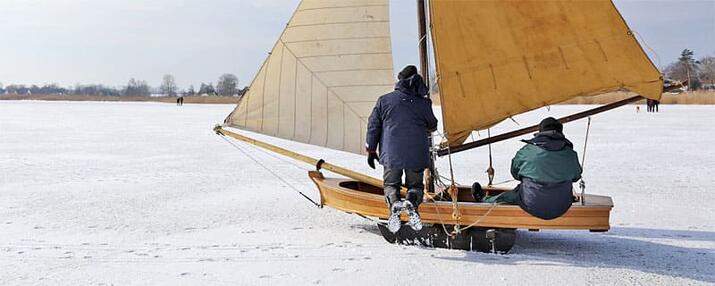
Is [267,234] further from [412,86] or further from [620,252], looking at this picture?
[620,252]

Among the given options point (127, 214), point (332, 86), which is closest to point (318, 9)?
point (332, 86)

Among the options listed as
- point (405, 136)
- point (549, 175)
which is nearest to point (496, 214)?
point (549, 175)

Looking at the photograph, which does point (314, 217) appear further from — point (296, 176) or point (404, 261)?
point (296, 176)

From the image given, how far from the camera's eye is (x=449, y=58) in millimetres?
5039

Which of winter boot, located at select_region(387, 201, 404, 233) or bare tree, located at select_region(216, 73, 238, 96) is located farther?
bare tree, located at select_region(216, 73, 238, 96)

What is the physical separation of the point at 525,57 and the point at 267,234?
2.50m

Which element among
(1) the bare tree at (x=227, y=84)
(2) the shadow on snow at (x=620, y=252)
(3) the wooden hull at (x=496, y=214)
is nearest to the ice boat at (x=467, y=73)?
(3) the wooden hull at (x=496, y=214)

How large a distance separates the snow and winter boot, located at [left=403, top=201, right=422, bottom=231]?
8.7 inches

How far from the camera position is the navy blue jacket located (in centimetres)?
470

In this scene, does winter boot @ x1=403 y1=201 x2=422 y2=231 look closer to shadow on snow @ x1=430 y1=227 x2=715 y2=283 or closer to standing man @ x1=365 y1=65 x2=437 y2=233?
standing man @ x1=365 y1=65 x2=437 y2=233

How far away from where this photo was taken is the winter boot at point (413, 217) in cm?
461

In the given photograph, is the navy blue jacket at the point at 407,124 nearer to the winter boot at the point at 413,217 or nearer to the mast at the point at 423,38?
the winter boot at the point at 413,217

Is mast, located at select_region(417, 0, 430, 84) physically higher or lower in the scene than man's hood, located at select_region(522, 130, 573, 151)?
higher

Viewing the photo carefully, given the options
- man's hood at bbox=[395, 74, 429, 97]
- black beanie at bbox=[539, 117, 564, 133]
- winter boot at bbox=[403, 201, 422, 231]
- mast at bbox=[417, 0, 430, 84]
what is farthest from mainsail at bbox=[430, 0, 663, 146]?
winter boot at bbox=[403, 201, 422, 231]
